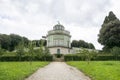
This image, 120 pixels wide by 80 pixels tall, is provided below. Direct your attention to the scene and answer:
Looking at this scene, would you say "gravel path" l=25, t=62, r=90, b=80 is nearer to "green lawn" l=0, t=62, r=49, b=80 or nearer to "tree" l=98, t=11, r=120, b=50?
"green lawn" l=0, t=62, r=49, b=80

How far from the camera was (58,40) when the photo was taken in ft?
287

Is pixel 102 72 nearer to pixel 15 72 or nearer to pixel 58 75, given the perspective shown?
pixel 58 75

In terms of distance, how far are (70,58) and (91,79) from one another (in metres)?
48.5

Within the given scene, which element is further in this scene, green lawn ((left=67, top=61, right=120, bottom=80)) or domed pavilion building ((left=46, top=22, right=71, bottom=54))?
domed pavilion building ((left=46, top=22, right=71, bottom=54))

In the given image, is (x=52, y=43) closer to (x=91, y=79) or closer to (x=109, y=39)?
(x=109, y=39)

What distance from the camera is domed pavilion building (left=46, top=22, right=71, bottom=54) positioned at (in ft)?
285

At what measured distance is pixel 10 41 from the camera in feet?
340

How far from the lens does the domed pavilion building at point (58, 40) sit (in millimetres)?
86750

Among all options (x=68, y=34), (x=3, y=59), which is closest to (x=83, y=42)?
(x=68, y=34)

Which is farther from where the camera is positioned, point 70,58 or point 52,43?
point 52,43

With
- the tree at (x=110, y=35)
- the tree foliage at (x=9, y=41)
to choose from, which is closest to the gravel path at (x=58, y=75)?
the tree at (x=110, y=35)

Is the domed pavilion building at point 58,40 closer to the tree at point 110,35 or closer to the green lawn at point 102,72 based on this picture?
the tree at point 110,35

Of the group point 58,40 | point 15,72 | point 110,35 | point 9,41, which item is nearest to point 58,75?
point 15,72

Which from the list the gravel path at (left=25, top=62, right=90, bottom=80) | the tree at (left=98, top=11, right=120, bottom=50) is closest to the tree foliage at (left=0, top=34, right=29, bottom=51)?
the tree at (left=98, top=11, right=120, bottom=50)
